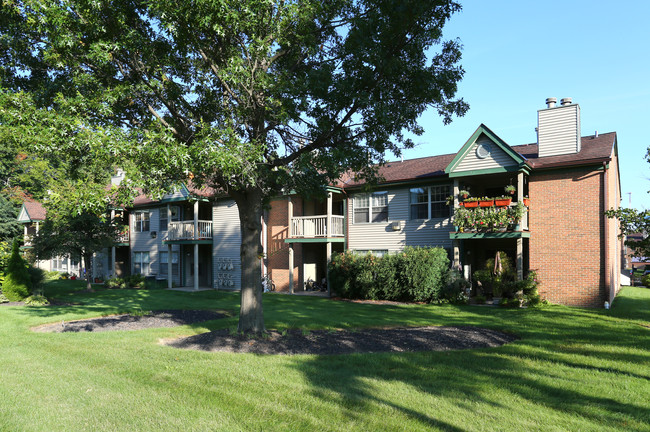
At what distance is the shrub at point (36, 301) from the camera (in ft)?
56.6

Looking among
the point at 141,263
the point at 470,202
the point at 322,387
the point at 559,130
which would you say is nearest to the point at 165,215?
the point at 141,263

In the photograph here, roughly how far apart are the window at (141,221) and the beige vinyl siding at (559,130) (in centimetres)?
2560

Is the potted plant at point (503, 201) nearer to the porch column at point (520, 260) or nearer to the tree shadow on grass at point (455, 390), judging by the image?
the porch column at point (520, 260)

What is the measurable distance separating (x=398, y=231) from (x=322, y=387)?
49.5 feet

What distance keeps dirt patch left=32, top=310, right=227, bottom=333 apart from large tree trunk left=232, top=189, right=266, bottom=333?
Result: 3624mm

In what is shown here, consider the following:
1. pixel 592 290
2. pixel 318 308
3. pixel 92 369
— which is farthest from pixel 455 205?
pixel 92 369

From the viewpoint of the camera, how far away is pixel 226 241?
87.7ft

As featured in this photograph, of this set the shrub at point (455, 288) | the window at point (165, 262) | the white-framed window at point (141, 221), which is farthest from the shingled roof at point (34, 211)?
the shrub at point (455, 288)

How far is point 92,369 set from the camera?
727 centimetres

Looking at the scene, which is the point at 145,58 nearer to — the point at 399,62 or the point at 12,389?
the point at 399,62

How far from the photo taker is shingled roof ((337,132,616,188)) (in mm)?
16516

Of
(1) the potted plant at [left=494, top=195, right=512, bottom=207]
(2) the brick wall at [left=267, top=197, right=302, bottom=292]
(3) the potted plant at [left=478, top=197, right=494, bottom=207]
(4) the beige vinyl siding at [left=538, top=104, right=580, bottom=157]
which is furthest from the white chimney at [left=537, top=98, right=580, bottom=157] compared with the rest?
(2) the brick wall at [left=267, top=197, right=302, bottom=292]

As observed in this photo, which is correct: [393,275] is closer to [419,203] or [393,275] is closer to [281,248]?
[419,203]

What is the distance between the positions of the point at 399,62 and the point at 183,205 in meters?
23.0
